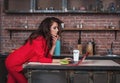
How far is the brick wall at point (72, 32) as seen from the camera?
5586 millimetres

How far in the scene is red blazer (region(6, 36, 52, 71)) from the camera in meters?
3.36

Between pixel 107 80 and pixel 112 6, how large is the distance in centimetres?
266

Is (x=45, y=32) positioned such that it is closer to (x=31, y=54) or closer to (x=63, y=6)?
(x=31, y=54)

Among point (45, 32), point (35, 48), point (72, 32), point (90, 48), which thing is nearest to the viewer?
point (35, 48)


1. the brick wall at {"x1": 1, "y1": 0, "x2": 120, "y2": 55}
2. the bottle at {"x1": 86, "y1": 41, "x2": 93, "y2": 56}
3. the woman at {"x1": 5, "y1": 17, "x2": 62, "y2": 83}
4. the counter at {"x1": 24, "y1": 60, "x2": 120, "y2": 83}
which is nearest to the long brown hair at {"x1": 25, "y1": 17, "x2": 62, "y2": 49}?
the woman at {"x1": 5, "y1": 17, "x2": 62, "y2": 83}

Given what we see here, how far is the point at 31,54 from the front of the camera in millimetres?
3531

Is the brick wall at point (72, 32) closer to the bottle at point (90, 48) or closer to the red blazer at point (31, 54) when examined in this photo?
the bottle at point (90, 48)

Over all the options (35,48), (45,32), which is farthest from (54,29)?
(35,48)

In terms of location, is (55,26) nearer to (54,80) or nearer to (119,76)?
(54,80)

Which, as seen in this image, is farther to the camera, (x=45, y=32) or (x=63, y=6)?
(x=63, y=6)

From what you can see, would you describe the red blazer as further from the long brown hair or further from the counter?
the counter

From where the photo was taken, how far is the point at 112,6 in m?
5.46

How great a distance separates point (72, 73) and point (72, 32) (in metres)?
2.57

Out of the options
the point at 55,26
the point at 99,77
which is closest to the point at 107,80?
the point at 99,77
